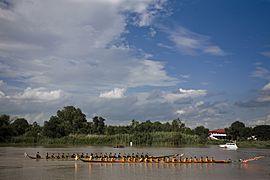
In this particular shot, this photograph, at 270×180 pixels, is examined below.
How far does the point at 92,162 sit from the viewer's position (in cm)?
3900

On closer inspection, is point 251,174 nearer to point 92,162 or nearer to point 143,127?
point 92,162

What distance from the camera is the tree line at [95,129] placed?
284 ft

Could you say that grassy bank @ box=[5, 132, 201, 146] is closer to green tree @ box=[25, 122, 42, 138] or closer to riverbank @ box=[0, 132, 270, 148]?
riverbank @ box=[0, 132, 270, 148]

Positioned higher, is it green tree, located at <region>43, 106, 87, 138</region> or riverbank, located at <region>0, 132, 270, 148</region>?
green tree, located at <region>43, 106, 87, 138</region>

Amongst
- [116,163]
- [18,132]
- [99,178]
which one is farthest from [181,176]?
[18,132]

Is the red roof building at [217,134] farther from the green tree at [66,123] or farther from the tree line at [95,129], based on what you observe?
the green tree at [66,123]

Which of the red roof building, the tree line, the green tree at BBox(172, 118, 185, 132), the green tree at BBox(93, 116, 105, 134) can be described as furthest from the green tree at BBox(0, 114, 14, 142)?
the red roof building

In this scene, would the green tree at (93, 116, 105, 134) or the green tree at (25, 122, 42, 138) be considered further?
the green tree at (93, 116, 105, 134)

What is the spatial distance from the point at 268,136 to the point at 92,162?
295 ft

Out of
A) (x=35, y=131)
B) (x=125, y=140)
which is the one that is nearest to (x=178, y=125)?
(x=125, y=140)

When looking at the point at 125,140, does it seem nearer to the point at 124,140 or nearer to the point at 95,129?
the point at 124,140

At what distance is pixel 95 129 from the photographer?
342ft

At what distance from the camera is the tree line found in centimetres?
8644

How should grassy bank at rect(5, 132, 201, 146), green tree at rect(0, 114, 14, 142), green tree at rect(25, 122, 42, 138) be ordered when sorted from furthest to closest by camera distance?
green tree at rect(25, 122, 42, 138) → green tree at rect(0, 114, 14, 142) → grassy bank at rect(5, 132, 201, 146)
